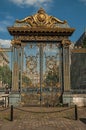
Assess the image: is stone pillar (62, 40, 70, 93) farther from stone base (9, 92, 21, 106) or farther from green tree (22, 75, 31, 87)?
stone base (9, 92, 21, 106)

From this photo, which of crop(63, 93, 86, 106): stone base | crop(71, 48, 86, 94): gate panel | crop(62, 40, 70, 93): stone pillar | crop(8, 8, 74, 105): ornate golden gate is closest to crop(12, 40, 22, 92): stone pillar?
crop(8, 8, 74, 105): ornate golden gate

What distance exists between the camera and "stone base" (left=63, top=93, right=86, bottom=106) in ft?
54.0

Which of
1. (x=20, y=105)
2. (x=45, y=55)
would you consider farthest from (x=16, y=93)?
(x=45, y=55)

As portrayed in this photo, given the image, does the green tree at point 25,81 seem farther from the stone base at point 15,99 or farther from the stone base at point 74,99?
the stone base at point 74,99

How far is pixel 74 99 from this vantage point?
16.8m

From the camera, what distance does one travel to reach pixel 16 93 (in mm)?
16391

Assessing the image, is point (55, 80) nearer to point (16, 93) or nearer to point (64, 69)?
point (64, 69)

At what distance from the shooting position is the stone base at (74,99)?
54.0 ft

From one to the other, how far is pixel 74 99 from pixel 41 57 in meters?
3.74

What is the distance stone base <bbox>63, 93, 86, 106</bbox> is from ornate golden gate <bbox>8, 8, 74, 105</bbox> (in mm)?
449

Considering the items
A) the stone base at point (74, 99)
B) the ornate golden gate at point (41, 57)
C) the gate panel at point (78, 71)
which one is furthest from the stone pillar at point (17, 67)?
the gate panel at point (78, 71)

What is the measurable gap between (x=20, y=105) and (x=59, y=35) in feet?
18.4

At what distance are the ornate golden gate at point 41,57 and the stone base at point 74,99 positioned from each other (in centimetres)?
45

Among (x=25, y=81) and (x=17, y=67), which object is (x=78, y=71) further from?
(x=17, y=67)
